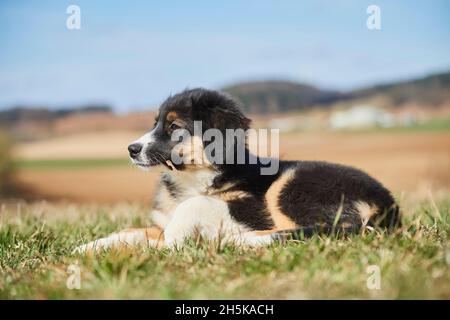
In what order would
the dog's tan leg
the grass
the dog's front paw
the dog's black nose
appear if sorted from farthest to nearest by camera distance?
the dog's black nose, the dog's tan leg, the dog's front paw, the grass

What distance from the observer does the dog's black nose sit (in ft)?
19.2

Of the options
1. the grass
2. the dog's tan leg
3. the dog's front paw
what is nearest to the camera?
the grass

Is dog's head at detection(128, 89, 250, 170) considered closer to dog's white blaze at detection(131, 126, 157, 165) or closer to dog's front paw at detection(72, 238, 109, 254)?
dog's white blaze at detection(131, 126, 157, 165)

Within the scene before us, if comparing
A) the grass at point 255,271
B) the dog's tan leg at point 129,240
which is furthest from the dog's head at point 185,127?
the grass at point 255,271

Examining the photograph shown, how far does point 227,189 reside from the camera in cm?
590

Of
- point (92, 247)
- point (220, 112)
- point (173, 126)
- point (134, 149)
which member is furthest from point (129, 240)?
point (220, 112)

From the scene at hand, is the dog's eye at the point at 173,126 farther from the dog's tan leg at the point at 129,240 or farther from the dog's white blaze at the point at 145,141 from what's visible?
the dog's tan leg at the point at 129,240

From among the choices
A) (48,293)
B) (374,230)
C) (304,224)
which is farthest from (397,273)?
(48,293)

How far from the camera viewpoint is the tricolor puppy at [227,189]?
5.49 m

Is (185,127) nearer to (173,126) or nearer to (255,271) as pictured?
(173,126)

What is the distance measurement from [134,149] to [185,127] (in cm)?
55

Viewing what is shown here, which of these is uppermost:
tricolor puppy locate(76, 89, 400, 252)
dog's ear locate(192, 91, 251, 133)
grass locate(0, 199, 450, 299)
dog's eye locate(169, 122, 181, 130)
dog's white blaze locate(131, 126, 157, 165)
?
dog's ear locate(192, 91, 251, 133)

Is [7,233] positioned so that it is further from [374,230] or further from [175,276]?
[374,230]

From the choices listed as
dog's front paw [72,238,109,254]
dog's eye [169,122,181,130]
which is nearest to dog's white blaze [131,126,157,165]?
dog's eye [169,122,181,130]
